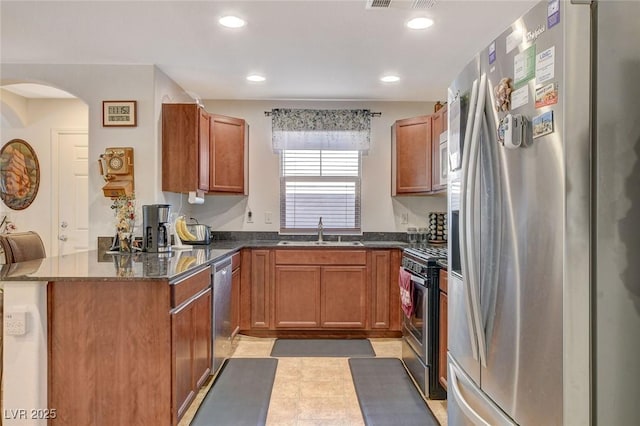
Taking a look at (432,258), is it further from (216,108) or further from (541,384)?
(216,108)

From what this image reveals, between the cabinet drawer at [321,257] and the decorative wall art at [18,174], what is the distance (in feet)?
10.4

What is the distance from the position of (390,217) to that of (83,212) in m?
3.61

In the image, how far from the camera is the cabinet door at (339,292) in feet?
12.9

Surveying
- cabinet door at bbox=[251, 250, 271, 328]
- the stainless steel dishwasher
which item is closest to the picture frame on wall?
the stainless steel dishwasher

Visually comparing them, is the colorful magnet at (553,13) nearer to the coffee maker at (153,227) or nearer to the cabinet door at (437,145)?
the cabinet door at (437,145)

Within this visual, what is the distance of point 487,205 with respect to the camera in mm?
1352

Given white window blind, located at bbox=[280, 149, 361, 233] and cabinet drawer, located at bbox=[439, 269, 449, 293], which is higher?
white window blind, located at bbox=[280, 149, 361, 233]

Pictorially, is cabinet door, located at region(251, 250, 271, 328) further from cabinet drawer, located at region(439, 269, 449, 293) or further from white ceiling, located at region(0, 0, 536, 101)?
cabinet drawer, located at region(439, 269, 449, 293)

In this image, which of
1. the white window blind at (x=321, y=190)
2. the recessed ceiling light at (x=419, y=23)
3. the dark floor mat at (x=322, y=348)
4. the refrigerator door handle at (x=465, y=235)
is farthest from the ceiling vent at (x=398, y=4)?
the dark floor mat at (x=322, y=348)

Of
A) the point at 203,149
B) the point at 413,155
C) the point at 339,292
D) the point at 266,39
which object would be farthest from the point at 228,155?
the point at 413,155

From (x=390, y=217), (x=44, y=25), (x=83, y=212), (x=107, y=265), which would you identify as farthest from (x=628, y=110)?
(x=83, y=212)

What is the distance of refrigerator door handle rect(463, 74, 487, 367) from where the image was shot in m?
1.36

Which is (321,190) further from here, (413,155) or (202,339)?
(202,339)

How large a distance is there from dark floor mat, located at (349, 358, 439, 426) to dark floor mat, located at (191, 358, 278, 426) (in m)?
0.65
